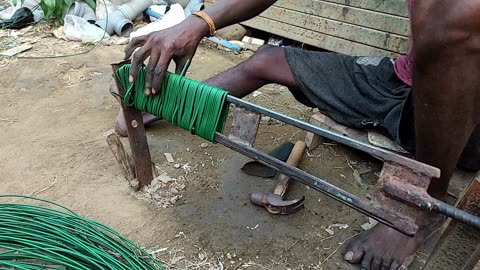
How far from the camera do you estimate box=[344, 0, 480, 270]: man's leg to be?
3.78 feet

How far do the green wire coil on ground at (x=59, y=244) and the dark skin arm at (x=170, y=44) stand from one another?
1.96 feet

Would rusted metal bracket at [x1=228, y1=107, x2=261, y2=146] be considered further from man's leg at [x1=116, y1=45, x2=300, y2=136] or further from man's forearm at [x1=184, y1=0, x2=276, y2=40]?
man's leg at [x1=116, y1=45, x2=300, y2=136]

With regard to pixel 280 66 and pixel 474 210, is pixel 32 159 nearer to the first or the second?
pixel 280 66

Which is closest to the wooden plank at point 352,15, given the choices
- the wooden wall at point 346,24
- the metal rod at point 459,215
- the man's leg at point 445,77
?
the wooden wall at point 346,24

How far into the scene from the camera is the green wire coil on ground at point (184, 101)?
1.55 m

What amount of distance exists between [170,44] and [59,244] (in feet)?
2.81

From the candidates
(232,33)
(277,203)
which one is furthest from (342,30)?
(277,203)

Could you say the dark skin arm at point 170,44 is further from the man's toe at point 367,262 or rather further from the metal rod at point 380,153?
the man's toe at point 367,262

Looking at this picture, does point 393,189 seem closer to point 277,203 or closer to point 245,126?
point 245,126

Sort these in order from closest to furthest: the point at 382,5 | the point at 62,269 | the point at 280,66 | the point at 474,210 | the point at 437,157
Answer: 1. the point at 474,210
2. the point at 437,157
3. the point at 62,269
4. the point at 280,66
5. the point at 382,5

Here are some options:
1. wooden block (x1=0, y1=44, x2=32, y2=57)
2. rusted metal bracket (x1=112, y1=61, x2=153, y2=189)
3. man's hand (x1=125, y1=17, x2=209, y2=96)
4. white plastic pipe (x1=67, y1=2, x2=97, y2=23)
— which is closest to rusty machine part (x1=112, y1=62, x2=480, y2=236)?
man's hand (x1=125, y1=17, x2=209, y2=96)

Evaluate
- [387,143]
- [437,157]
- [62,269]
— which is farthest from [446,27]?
[62,269]

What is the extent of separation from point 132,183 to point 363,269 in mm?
1094

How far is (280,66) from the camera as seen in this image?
2154mm
